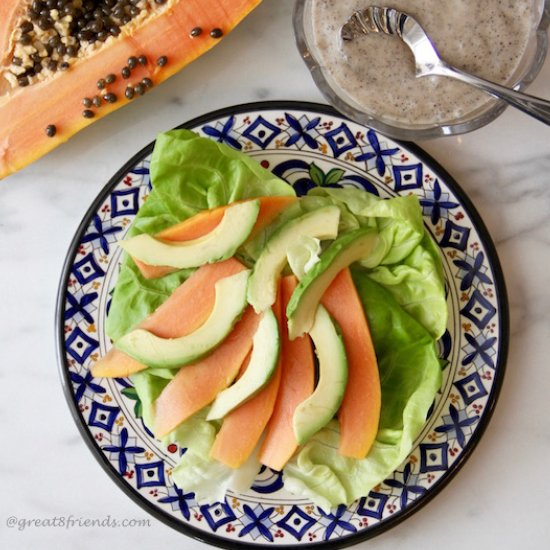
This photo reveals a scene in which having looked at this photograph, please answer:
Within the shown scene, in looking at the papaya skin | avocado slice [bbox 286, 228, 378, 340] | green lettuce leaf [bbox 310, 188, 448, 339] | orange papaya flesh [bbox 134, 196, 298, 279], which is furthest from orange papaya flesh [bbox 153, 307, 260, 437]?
the papaya skin

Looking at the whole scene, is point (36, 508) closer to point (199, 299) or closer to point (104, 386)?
point (104, 386)

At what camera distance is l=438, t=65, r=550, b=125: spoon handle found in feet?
5.52

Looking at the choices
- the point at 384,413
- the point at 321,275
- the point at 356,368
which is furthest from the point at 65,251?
the point at 384,413

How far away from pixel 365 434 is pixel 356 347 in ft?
0.71

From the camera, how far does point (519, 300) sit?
80.5 inches

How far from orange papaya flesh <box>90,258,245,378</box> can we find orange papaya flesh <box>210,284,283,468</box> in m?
0.16

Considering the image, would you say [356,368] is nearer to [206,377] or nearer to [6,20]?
[206,377]

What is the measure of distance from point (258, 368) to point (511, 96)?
2.87 ft

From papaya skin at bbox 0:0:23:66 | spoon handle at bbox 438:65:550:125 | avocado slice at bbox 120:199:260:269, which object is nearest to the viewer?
spoon handle at bbox 438:65:550:125

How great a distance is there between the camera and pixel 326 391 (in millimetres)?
1810

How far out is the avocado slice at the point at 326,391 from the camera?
71.1 inches

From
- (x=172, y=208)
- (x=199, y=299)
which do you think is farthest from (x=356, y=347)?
(x=172, y=208)

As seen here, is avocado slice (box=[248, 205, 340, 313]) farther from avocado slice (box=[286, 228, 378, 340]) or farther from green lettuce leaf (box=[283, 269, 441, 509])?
green lettuce leaf (box=[283, 269, 441, 509])

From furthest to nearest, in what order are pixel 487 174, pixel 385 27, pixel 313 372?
pixel 487 174, pixel 313 372, pixel 385 27
